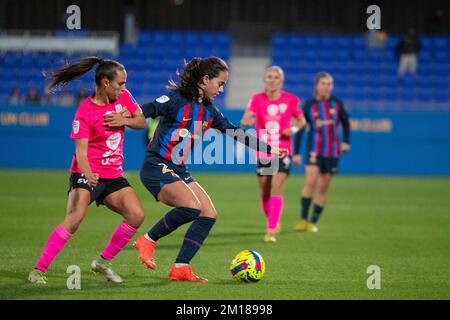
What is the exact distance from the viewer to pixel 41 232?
10.7m

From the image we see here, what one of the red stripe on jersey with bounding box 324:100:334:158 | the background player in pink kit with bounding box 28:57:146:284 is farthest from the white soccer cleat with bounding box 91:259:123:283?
the red stripe on jersey with bounding box 324:100:334:158

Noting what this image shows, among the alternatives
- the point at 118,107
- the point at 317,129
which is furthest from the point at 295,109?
A: the point at 118,107

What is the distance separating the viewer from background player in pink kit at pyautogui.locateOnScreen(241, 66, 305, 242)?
441 inches

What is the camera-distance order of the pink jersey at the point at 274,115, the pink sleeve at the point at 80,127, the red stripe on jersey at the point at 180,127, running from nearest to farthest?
the pink sleeve at the point at 80,127, the red stripe on jersey at the point at 180,127, the pink jersey at the point at 274,115

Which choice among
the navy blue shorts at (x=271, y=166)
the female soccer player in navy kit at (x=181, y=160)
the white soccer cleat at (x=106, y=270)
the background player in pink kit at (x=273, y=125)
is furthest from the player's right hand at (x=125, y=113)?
the navy blue shorts at (x=271, y=166)

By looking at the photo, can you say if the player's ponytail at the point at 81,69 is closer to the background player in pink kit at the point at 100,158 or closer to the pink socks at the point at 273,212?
the background player in pink kit at the point at 100,158

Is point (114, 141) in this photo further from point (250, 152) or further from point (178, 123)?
point (250, 152)

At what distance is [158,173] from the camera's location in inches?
294

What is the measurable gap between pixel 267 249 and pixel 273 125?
227 cm

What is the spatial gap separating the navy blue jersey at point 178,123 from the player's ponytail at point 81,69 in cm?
54

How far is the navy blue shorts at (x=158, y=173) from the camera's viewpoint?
745 cm

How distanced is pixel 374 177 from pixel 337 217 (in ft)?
30.6
